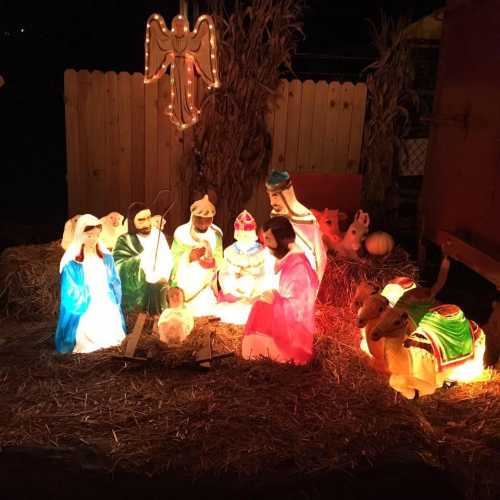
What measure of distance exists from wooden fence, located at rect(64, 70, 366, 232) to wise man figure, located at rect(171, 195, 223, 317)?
2.35 m

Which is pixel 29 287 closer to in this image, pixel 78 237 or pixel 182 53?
pixel 78 237

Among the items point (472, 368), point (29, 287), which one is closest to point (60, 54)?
point (29, 287)

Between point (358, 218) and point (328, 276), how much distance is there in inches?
25.8

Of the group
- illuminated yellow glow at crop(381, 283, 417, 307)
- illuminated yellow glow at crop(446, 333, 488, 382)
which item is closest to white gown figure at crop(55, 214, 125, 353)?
illuminated yellow glow at crop(381, 283, 417, 307)

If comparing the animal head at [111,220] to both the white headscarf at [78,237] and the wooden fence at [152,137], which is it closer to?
the white headscarf at [78,237]

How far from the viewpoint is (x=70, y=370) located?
4.18m

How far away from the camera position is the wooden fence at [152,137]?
22.9ft

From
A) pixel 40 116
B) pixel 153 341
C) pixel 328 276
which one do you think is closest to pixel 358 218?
pixel 328 276

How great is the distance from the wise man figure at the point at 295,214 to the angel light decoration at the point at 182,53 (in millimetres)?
1305

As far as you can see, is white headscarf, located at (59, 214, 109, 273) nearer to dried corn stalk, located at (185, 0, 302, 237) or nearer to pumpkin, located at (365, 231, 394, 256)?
pumpkin, located at (365, 231, 394, 256)

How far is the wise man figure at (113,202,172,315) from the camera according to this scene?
4816 millimetres

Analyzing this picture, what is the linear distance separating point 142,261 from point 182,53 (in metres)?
1.90

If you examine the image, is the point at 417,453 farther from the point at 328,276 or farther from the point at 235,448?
the point at 328,276

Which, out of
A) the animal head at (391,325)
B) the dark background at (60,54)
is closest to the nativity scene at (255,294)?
the animal head at (391,325)
